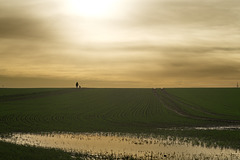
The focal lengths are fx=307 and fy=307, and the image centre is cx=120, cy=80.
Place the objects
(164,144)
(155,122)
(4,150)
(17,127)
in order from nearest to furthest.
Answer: (4,150) < (164,144) < (17,127) < (155,122)

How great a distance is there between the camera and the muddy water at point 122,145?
2962 centimetres

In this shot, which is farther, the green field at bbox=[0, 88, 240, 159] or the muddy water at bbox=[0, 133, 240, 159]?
the green field at bbox=[0, 88, 240, 159]

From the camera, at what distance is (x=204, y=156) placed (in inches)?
1146

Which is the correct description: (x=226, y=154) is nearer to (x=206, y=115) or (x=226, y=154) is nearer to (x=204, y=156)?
(x=204, y=156)

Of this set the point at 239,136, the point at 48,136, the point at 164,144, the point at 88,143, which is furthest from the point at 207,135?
the point at 48,136

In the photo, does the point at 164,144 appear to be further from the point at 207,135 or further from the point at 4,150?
the point at 4,150

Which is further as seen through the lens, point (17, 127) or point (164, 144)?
point (17, 127)

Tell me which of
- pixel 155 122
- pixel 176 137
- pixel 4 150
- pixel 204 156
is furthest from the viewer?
pixel 155 122

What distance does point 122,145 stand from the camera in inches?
1362

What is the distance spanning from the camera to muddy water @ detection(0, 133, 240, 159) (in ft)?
97.2

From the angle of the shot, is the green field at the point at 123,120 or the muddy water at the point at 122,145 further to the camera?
the green field at the point at 123,120

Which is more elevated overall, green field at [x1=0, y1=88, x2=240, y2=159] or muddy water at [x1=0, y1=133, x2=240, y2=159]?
green field at [x1=0, y1=88, x2=240, y2=159]

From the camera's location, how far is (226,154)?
30688 mm

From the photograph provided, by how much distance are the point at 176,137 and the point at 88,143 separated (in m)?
11.9
